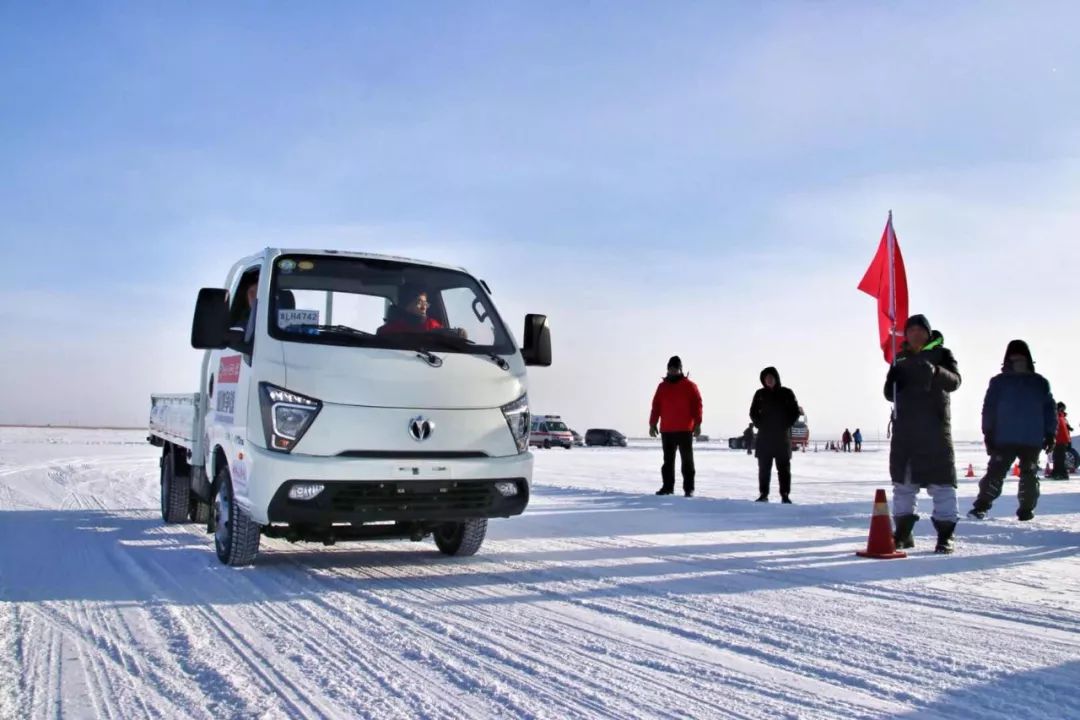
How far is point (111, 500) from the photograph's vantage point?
37.8 feet

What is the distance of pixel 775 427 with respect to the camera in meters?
11.7

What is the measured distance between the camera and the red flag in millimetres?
9672

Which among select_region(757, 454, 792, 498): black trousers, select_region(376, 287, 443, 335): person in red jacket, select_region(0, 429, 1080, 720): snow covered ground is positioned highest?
select_region(376, 287, 443, 335): person in red jacket

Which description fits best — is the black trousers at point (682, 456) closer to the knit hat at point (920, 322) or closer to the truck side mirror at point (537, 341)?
the knit hat at point (920, 322)

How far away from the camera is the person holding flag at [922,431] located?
679 cm

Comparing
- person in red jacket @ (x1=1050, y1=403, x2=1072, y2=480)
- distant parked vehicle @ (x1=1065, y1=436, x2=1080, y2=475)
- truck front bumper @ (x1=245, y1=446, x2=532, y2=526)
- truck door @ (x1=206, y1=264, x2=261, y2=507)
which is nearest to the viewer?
truck front bumper @ (x1=245, y1=446, x2=532, y2=526)

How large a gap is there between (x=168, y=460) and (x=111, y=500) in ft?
9.21

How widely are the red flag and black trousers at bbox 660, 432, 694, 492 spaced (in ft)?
9.53

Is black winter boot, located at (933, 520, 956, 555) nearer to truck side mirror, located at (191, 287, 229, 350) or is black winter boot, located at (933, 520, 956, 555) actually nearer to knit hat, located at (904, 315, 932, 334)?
knit hat, located at (904, 315, 932, 334)

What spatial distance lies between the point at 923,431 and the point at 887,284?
12.0ft

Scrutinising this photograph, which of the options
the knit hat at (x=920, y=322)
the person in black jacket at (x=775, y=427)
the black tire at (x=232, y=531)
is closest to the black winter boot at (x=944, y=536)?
the knit hat at (x=920, y=322)

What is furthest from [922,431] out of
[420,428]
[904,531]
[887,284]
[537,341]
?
[420,428]

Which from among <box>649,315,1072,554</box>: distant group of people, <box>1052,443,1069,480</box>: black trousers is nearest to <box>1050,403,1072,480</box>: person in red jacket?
<box>1052,443,1069,480</box>: black trousers

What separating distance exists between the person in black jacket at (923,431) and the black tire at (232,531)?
4565mm
